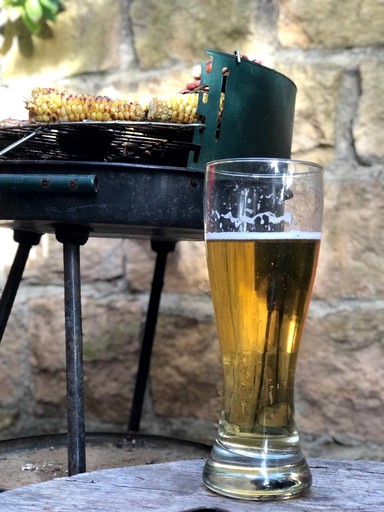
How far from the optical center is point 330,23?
5.20 feet

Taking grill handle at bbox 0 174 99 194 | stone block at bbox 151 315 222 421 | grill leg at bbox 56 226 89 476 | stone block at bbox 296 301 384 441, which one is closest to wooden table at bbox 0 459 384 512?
grill leg at bbox 56 226 89 476

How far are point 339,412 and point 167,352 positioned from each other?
17.0 inches

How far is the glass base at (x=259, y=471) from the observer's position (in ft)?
2.65

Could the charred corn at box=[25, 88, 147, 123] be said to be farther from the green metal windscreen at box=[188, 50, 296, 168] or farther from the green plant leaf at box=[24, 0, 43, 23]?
the green plant leaf at box=[24, 0, 43, 23]

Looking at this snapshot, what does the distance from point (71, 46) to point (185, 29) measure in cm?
33

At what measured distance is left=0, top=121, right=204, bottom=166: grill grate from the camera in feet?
3.52

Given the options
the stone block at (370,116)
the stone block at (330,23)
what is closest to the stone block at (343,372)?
the stone block at (370,116)

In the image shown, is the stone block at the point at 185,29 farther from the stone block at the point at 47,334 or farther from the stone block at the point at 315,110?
the stone block at the point at 47,334

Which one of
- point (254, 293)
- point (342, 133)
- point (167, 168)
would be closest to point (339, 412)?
point (342, 133)

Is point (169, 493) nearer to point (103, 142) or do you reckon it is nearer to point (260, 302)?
point (260, 302)

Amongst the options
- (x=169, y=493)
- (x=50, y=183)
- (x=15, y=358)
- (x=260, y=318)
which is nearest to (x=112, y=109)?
(x=50, y=183)

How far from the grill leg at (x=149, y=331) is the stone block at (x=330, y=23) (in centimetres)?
55

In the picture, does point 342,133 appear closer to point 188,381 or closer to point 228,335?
point 188,381

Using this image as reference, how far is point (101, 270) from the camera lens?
5.96 feet
